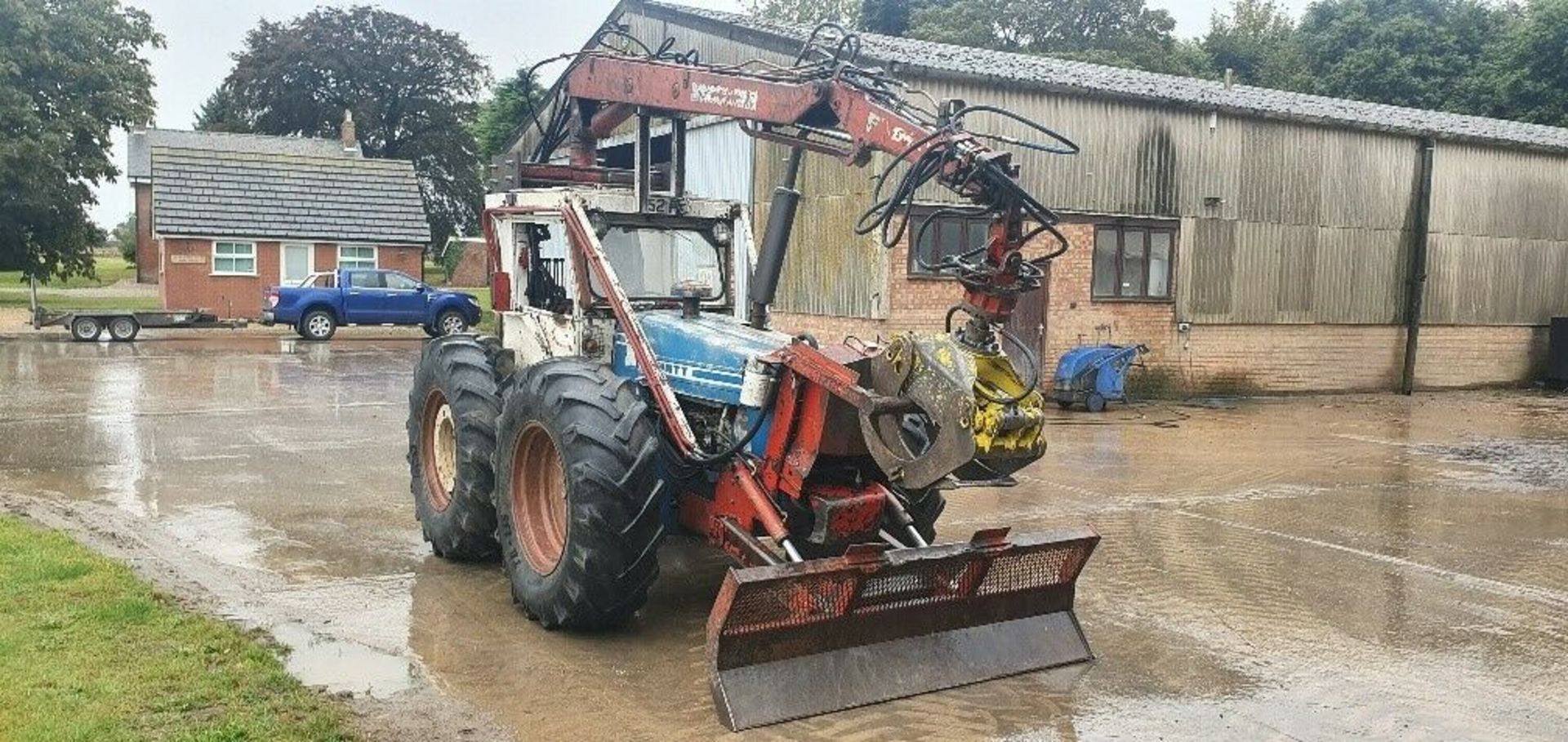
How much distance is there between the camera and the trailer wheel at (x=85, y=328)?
1000 inches

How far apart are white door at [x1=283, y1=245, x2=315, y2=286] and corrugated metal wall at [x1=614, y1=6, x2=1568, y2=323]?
13140mm

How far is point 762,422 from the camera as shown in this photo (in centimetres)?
637

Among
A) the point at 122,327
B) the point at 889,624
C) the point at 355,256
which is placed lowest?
the point at 889,624

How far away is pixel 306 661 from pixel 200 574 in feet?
6.52

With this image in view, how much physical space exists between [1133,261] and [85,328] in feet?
66.3

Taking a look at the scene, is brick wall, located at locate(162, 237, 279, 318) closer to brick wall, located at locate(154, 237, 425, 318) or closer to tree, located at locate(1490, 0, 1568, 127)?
brick wall, located at locate(154, 237, 425, 318)

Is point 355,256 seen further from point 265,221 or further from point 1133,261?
point 1133,261

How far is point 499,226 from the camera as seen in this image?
27.4 ft

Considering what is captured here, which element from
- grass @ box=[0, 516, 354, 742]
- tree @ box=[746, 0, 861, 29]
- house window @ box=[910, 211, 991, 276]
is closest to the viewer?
grass @ box=[0, 516, 354, 742]

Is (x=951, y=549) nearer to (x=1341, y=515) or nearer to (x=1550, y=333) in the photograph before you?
(x=1341, y=515)

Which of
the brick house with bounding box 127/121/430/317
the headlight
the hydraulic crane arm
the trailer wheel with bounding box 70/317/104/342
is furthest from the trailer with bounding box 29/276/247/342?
the headlight

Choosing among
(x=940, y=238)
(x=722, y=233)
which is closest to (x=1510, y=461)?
(x=940, y=238)

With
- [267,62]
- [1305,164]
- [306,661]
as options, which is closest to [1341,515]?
[306,661]

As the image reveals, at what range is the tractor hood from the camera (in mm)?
6547
